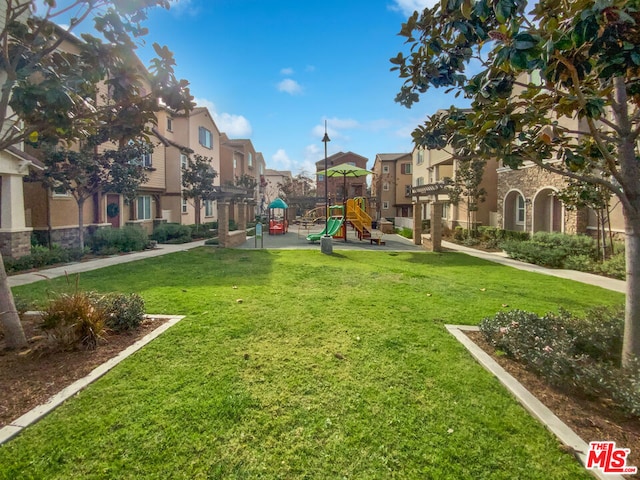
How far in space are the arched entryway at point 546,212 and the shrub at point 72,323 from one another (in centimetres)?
1830

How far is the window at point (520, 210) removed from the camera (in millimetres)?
18497

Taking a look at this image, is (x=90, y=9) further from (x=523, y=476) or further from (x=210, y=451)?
(x=523, y=476)

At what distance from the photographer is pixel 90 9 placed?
15.2 feet

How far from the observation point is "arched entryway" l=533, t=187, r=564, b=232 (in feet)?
52.1

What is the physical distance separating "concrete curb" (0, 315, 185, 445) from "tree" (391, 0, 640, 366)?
16.0ft

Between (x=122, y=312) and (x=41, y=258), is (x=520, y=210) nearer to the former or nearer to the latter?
(x=122, y=312)

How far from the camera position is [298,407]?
320cm

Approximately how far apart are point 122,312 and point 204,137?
26.2 meters

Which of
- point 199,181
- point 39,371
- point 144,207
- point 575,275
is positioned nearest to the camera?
point 39,371

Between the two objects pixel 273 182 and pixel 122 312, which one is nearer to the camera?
pixel 122 312

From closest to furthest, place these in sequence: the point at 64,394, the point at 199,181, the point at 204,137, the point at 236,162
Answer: the point at 64,394
the point at 199,181
the point at 204,137
the point at 236,162

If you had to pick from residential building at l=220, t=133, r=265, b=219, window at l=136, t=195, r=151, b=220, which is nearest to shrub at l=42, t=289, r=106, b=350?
window at l=136, t=195, r=151, b=220

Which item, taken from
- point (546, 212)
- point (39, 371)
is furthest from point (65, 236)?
point (546, 212)

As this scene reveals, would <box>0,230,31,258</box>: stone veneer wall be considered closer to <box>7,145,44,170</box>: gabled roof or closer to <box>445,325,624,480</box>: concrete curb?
<box>7,145,44,170</box>: gabled roof
